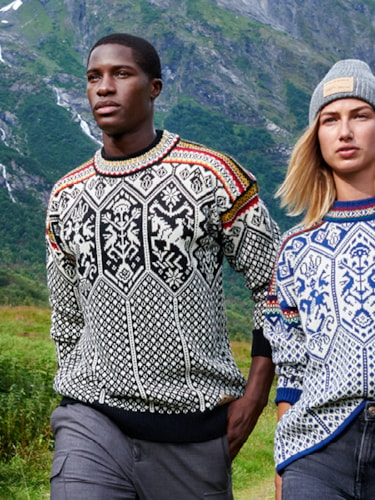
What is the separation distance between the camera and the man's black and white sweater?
12.5 ft

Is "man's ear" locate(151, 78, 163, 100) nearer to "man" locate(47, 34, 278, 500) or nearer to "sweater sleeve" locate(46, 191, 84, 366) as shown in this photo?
"man" locate(47, 34, 278, 500)

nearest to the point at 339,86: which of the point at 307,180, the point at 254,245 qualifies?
the point at 307,180

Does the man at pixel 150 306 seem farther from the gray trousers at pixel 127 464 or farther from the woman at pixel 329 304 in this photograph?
the woman at pixel 329 304

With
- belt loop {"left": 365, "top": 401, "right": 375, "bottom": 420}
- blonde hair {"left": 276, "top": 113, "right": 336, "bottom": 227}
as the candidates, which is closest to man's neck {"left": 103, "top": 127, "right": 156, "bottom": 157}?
blonde hair {"left": 276, "top": 113, "right": 336, "bottom": 227}

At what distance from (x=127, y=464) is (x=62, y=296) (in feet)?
3.16

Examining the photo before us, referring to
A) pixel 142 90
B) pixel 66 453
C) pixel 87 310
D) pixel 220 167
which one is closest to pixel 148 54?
pixel 142 90

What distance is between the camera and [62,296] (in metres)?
4.34

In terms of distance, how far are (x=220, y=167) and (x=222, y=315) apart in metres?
0.70

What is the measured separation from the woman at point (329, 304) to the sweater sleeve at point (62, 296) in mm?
1066

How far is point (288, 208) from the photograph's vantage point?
3.97 meters

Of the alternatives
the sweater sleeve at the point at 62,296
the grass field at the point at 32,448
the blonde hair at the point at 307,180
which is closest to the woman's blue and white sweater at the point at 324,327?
the blonde hair at the point at 307,180

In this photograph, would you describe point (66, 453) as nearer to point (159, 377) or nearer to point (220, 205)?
point (159, 377)

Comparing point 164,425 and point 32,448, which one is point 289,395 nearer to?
point 164,425

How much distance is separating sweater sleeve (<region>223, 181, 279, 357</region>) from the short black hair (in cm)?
79
